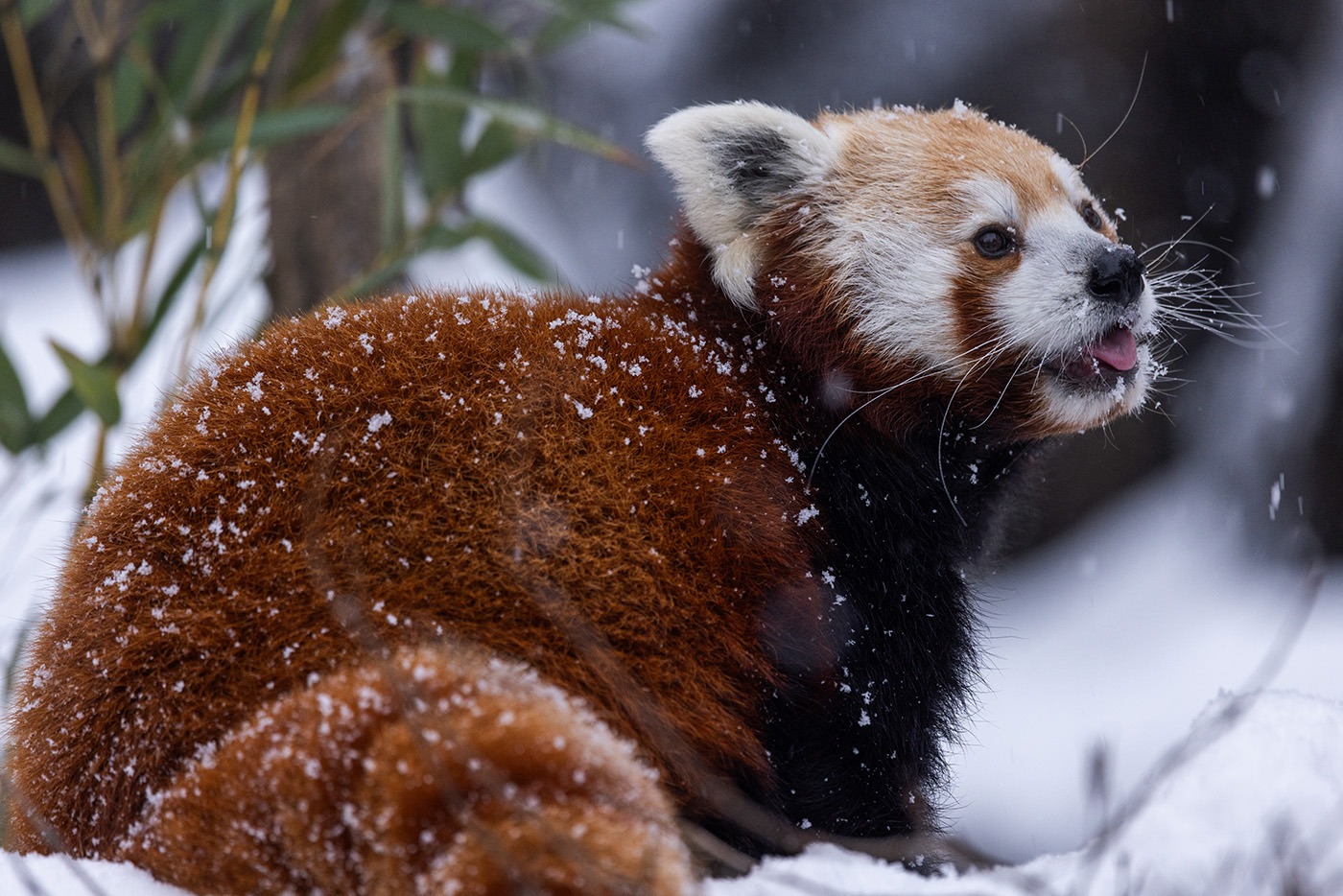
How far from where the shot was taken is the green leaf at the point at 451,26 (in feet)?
11.1

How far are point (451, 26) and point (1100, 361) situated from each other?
7.57ft

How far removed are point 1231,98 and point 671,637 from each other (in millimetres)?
5091

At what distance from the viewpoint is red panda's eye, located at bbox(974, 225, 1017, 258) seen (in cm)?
222

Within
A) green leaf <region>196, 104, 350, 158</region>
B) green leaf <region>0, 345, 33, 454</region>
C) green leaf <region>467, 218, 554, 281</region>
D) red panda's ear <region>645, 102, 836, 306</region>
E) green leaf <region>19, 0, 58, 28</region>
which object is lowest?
red panda's ear <region>645, 102, 836, 306</region>

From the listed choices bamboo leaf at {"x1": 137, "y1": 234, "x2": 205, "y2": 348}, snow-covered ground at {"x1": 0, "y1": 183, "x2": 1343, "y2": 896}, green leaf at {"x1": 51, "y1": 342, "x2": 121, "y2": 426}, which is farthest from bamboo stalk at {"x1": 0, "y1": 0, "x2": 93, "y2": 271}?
green leaf at {"x1": 51, "y1": 342, "x2": 121, "y2": 426}

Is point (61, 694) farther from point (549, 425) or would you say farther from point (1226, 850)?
point (1226, 850)

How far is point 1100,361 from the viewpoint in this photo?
7.25ft

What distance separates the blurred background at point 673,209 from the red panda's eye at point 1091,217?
2.41ft

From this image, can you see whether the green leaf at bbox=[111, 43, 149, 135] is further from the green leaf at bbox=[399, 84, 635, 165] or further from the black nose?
the black nose

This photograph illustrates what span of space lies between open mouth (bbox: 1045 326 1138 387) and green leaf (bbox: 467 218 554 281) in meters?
1.87

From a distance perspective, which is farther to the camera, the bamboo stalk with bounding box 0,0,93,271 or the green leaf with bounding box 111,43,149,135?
the green leaf with bounding box 111,43,149,135

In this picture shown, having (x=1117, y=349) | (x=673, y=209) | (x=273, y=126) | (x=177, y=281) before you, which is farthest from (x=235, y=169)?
(x=1117, y=349)

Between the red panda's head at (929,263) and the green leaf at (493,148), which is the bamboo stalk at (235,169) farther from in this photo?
the red panda's head at (929,263)

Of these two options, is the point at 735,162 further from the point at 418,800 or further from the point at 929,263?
the point at 418,800
